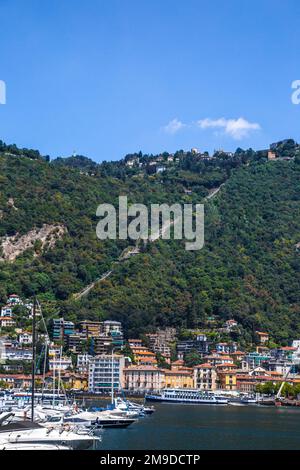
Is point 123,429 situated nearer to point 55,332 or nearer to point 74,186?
point 55,332

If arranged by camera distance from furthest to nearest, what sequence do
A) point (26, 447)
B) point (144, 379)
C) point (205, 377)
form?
point (205, 377) → point (144, 379) → point (26, 447)

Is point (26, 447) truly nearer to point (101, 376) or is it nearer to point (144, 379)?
point (101, 376)

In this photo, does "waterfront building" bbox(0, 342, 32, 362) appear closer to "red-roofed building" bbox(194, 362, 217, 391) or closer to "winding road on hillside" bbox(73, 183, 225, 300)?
"winding road on hillside" bbox(73, 183, 225, 300)

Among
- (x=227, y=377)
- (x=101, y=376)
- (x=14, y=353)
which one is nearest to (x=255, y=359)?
(x=227, y=377)

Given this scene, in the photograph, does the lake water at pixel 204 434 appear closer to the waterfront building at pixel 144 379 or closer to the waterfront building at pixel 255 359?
the waterfront building at pixel 144 379

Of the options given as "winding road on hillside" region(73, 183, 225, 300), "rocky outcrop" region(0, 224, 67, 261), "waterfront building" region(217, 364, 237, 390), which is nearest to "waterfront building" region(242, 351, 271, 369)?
"waterfront building" region(217, 364, 237, 390)

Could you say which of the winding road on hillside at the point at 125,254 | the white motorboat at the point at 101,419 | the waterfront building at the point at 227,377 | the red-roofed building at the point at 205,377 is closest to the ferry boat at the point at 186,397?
the red-roofed building at the point at 205,377
